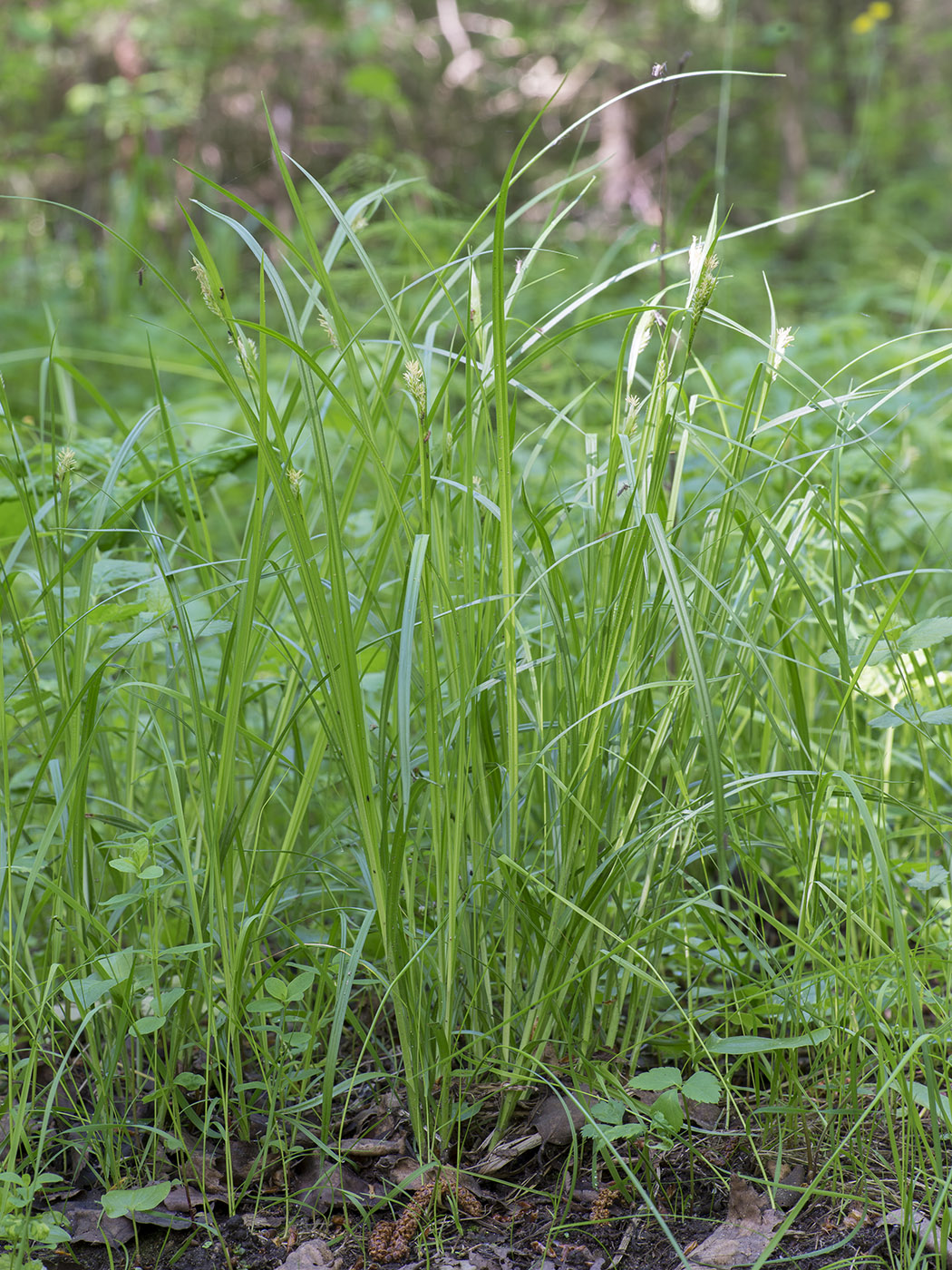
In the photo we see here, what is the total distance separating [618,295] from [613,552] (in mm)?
4098

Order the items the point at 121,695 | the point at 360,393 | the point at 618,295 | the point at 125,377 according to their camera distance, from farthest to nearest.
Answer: the point at 618,295
the point at 125,377
the point at 121,695
the point at 360,393

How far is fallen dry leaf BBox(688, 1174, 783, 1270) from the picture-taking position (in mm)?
827

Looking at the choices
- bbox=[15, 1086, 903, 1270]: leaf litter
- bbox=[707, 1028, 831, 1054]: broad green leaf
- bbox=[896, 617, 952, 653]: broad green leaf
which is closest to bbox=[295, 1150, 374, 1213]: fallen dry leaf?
bbox=[15, 1086, 903, 1270]: leaf litter

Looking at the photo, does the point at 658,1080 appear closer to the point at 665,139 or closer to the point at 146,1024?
the point at 146,1024

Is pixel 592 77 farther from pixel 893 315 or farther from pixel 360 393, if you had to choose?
pixel 360 393

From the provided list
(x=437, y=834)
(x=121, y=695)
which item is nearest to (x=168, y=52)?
(x=121, y=695)

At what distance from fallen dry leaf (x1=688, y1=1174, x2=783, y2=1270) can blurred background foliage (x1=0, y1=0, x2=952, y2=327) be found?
4.45 metres

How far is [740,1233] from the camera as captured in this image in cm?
86

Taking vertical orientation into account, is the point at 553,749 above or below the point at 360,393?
below

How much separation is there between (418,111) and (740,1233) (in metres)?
7.17

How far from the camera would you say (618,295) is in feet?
15.3

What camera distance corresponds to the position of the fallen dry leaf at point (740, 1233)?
827mm

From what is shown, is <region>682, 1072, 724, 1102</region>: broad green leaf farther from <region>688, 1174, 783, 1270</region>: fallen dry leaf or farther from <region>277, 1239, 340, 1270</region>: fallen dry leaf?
<region>277, 1239, 340, 1270</region>: fallen dry leaf

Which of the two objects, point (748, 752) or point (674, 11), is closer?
point (748, 752)
